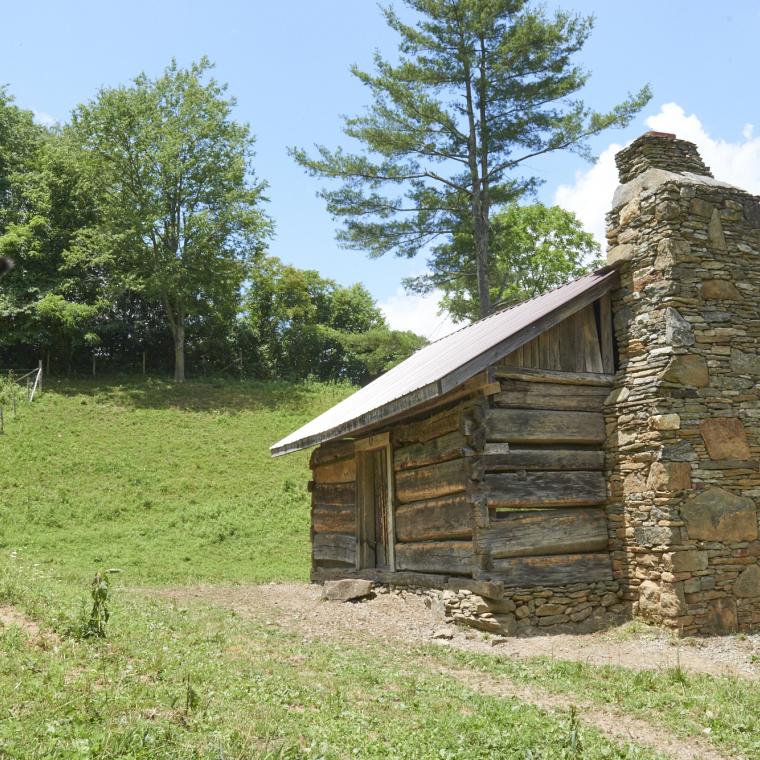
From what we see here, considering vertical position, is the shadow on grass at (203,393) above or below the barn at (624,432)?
above

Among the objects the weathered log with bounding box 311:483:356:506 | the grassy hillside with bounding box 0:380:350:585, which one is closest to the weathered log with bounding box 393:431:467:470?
the weathered log with bounding box 311:483:356:506

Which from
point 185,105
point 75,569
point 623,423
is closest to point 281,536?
point 75,569

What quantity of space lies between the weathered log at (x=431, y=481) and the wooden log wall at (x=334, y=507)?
183 centimetres

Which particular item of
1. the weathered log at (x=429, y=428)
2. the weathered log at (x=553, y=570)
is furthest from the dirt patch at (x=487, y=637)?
the weathered log at (x=429, y=428)

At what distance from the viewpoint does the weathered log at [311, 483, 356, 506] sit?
13.9 m

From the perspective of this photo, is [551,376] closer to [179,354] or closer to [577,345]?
[577,345]

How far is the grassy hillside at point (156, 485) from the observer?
56.8ft

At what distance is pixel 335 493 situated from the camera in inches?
571

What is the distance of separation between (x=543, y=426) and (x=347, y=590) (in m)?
4.42

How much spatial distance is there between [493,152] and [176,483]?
48.2 ft

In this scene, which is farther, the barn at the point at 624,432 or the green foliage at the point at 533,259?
the green foliage at the point at 533,259

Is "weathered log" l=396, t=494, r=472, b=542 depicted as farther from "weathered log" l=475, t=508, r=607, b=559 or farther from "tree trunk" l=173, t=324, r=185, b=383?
"tree trunk" l=173, t=324, r=185, b=383

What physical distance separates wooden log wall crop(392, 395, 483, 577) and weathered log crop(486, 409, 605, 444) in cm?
37

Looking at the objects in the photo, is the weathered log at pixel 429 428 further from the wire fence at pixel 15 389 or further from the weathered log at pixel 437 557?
the wire fence at pixel 15 389
